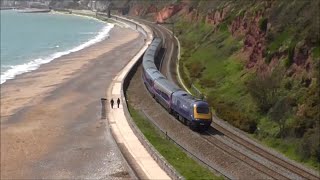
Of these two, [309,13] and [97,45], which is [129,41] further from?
[309,13]

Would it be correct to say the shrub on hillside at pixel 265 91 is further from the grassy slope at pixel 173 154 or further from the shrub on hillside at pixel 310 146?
the grassy slope at pixel 173 154

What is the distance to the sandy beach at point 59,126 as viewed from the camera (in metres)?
34.3

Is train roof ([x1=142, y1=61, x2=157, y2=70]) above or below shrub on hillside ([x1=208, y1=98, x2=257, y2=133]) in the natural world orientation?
below

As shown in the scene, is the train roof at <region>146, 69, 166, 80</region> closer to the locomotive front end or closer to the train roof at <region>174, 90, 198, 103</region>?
the train roof at <region>174, 90, 198, 103</region>

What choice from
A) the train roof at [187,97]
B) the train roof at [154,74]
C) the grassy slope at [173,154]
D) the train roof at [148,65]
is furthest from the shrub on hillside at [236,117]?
the train roof at [148,65]

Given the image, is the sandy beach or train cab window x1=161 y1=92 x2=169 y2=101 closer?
the sandy beach

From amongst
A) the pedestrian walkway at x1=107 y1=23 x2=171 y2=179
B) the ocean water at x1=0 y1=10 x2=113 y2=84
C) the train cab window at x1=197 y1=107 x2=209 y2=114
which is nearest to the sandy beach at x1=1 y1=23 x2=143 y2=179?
the pedestrian walkway at x1=107 y1=23 x2=171 y2=179

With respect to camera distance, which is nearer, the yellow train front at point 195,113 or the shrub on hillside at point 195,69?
the yellow train front at point 195,113

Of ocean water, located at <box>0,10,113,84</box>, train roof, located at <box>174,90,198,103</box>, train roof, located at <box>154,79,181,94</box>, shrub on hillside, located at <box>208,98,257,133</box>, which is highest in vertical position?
train roof, located at <box>174,90,198,103</box>

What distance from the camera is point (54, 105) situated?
54375mm

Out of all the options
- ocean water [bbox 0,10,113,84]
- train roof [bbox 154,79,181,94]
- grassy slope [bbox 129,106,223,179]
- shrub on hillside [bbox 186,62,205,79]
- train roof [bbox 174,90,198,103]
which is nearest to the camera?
grassy slope [bbox 129,106,223,179]

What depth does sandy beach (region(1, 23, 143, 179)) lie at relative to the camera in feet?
113

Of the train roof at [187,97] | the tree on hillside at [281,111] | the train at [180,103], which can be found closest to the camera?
the train at [180,103]

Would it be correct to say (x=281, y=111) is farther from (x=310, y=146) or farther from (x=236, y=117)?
(x=310, y=146)
